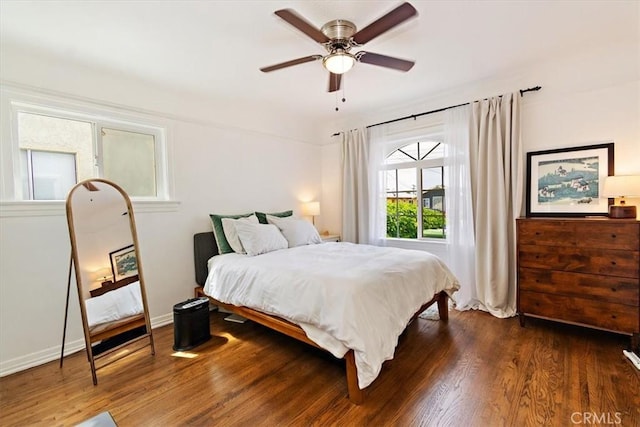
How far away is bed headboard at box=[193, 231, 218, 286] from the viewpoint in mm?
3291

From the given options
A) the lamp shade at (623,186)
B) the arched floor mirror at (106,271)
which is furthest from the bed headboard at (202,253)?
the lamp shade at (623,186)

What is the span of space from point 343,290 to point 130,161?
2.64 meters

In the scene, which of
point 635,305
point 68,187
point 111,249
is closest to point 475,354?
point 635,305

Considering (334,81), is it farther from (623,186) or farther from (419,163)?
(623,186)

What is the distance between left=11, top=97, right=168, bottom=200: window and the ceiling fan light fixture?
212 cm

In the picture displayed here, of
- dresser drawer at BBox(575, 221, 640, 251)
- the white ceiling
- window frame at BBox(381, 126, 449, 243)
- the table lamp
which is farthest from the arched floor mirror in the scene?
dresser drawer at BBox(575, 221, 640, 251)

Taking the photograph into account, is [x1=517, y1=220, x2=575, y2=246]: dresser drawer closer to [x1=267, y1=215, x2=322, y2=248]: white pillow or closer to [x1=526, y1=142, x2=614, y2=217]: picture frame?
[x1=526, y1=142, x2=614, y2=217]: picture frame

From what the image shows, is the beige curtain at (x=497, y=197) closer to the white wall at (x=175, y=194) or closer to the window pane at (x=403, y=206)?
the window pane at (x=403, y=206)

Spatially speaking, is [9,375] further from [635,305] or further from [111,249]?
[635,305]

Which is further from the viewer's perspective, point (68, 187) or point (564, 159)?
point (564, 159)

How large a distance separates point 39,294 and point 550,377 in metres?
4.00

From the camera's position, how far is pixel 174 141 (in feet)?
10.6

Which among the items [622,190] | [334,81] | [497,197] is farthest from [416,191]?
[334,81]

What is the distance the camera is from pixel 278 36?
2.27 m
